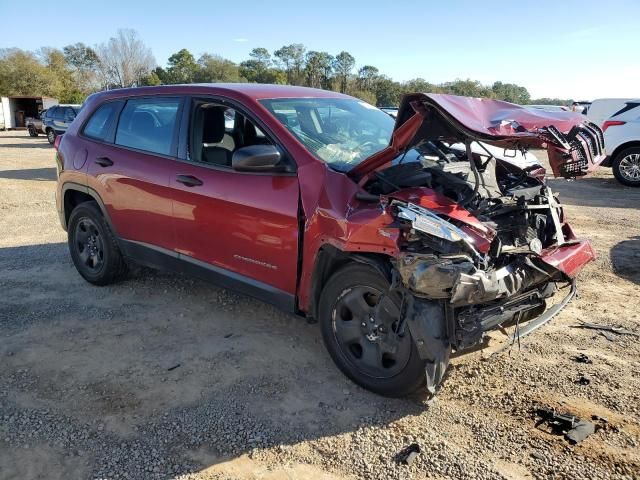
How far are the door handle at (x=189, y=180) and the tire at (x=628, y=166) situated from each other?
11.0 m

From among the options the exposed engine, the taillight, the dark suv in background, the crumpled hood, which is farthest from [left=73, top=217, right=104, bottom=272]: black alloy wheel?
the dark suv in background

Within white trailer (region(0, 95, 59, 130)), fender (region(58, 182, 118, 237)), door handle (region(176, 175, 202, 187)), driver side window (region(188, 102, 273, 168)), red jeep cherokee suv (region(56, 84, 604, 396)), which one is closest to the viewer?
red jeep cherokee suv (region(56, 84, 604, 396))

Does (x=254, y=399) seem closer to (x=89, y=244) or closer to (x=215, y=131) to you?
(x=215, y=131)

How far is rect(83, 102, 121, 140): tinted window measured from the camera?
16.5 feet

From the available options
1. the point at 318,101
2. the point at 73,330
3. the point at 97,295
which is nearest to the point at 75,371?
the point at 73,330

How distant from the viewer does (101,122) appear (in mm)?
5113

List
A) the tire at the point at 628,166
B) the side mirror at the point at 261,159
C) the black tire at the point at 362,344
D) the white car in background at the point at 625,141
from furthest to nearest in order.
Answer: the tire at the point at 628,166, the white car in background at the point at 625,141, the side mirror at the point at 261,159, the black tire at the point at 362,344

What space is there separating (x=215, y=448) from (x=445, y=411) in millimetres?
1368

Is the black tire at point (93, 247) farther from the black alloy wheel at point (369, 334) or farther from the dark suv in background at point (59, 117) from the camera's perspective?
the dark suv in background at point (59, 117)

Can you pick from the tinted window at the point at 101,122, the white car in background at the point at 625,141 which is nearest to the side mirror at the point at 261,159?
the tinted window at the point at 101,122

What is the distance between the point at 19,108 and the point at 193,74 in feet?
126

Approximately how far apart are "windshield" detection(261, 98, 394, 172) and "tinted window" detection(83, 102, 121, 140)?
6.38 feet

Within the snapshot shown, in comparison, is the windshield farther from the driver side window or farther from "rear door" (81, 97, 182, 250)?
"rear door" (81, 97, 182, 250)

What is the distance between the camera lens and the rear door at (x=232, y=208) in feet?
11.6
